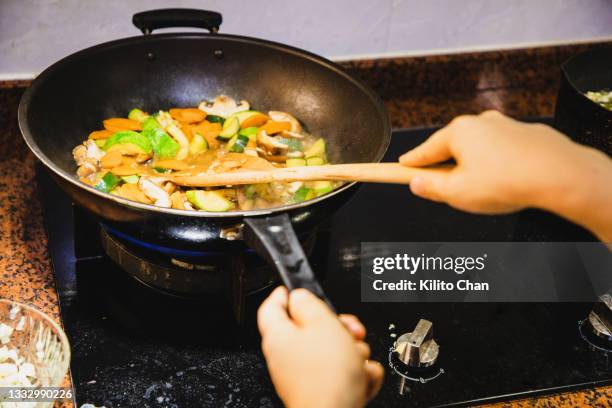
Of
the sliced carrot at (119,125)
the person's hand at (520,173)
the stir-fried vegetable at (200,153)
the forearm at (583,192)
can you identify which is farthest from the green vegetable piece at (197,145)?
the forearm at (583,192)

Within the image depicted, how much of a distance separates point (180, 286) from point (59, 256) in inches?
9.5

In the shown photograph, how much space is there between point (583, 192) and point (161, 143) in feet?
2.71

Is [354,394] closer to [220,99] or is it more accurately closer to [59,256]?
[59,256]

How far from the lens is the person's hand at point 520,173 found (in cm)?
65

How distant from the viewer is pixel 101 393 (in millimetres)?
946

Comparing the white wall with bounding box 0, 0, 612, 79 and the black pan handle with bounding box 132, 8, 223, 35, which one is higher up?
the black pan handle with bounding box 132, 8, 223, 35

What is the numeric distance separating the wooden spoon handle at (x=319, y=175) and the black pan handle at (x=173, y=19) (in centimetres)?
31

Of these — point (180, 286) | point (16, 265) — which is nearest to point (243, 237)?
point (180, 286)

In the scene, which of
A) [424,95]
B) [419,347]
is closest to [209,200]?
[419,347]

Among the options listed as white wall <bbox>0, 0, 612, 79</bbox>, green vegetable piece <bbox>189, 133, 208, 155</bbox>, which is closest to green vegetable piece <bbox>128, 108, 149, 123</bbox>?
green vegetable piece <bbox>189, 133, 208, 155</bbox>

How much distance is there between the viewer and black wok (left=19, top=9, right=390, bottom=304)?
110 centimetres

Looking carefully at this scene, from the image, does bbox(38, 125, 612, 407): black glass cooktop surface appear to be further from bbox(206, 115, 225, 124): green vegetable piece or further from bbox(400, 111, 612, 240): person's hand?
bbox(400, 111, 612, 240): person's hand

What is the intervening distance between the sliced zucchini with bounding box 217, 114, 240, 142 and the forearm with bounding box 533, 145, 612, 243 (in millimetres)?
772

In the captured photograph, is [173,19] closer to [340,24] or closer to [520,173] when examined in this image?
[340,24]
